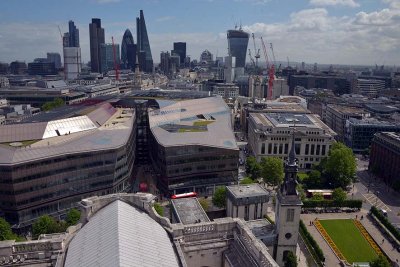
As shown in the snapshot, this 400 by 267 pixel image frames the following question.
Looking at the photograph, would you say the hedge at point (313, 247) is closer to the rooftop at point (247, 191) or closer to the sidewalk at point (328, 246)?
the sidewalk at point (328, 246)

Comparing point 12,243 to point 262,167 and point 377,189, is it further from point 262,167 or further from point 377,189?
point 377,189

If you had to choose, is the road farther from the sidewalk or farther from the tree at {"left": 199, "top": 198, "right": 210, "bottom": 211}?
the tree at {"left": 199, "top": 198, "right": 210, "bottom": 211}

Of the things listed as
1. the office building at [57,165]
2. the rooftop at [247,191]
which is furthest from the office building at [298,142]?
the office building at [57,165]

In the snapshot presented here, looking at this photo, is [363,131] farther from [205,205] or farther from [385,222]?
[205,205]

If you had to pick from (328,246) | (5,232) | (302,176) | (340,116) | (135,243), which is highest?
(135,243)

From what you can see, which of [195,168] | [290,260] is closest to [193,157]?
[195,168]

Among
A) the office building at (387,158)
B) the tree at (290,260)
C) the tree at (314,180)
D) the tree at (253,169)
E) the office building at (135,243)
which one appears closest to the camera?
the office building at (135,243)

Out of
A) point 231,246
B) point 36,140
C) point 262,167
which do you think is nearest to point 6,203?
point 36,140
